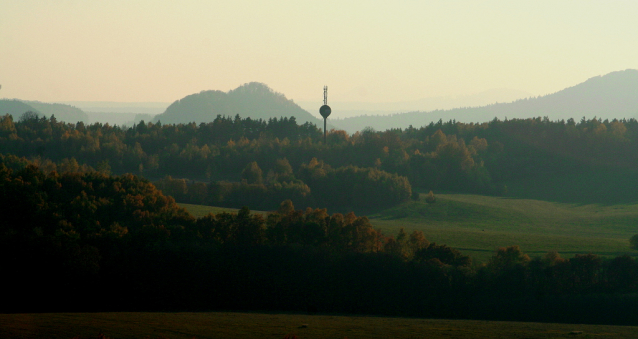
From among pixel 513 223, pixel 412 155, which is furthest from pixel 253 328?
pixel 412 155

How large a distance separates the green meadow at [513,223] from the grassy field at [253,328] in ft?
111

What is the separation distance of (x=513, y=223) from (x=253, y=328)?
81377mm

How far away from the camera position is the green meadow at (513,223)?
7725 centimetres

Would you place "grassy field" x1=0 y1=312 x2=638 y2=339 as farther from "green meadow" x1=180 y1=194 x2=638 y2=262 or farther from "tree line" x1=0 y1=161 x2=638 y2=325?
"green meadow" x1=180 y1=194 x2=638 y2=262

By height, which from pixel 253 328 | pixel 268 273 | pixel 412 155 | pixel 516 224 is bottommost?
pixel 268 273

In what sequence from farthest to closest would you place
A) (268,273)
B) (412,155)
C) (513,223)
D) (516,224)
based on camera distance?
(412,155), (513,223), (516,224), (268,273)

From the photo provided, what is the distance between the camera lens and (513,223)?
106 metres

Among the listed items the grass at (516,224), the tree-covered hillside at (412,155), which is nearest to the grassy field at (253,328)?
the grass at (516,224)

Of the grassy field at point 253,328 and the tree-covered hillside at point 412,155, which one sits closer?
the grassy field at point 253,328

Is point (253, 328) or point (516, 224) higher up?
point (253, 328)

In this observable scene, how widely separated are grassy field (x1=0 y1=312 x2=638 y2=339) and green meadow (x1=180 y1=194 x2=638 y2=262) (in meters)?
34.0

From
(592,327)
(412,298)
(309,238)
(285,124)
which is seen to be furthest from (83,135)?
(592,327)

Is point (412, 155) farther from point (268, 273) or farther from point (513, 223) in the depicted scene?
point (268, 273)

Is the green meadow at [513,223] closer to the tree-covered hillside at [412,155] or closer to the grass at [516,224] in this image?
the grass at [516,224]
